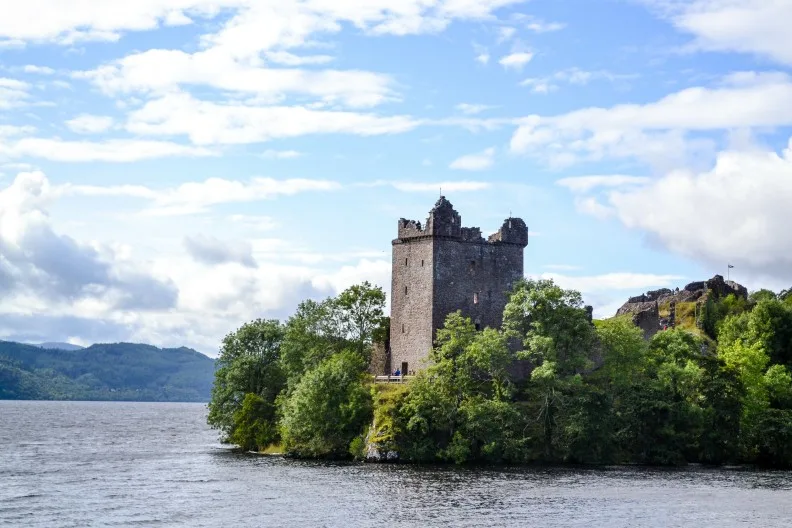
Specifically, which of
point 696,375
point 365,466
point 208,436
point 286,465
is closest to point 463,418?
point 365,466

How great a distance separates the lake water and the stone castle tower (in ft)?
49.4

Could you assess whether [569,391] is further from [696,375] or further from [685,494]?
[685,494]

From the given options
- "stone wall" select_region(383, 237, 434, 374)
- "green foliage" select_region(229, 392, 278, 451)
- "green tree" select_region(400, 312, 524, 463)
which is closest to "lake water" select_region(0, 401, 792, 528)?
"green tree" select_region(400, 312, 524, 463)

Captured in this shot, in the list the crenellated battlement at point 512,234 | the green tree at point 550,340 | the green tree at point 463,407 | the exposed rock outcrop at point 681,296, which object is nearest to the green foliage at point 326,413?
the green tree at point 463,407

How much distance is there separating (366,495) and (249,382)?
38.1m

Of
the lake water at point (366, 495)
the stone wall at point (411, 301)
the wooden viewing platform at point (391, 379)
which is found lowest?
the lake water at point (366, 495)

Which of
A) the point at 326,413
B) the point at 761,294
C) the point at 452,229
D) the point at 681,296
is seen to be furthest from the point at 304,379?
the point at 761,294

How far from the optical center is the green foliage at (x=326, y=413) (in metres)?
75.9

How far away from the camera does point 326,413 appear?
75812 millimetres

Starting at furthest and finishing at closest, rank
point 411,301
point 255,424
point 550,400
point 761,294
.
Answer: point 761,294, point 255,424, point 411,301, point 550,400

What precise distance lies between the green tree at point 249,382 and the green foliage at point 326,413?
7.29 meters

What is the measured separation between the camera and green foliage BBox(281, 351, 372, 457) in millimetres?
75938

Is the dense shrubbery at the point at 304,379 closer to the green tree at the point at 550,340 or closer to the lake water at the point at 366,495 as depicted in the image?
the lake water at the point at 366,495

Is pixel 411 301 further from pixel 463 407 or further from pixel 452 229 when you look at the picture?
pixel 463 407
